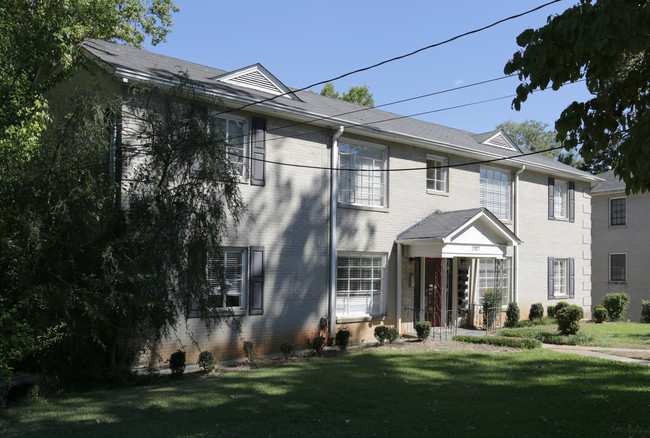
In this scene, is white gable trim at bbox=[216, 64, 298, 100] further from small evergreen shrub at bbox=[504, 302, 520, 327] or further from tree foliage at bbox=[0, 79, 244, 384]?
small evergreen shrub at bbox=[504, 302, 520, 327]

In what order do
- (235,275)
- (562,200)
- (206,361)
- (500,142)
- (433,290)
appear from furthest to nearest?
1. (562,200)
2. (500,142)
3. (433,290)
4. (235,275)
5. (206,361)

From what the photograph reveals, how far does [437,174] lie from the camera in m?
19.0

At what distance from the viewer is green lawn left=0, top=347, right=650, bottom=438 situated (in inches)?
276

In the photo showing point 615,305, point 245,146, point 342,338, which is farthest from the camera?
point 615,305

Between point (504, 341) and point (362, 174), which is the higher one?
point (362, 174)

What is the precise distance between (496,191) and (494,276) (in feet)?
10.7

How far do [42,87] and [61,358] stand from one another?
→ 5.29 meters

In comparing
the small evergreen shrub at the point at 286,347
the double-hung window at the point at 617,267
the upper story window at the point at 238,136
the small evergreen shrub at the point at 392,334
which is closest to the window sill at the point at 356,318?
the small evergreen shrub at the point at 392,334

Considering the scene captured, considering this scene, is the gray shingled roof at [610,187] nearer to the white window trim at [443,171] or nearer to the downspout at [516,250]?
the downspout at [516,250]

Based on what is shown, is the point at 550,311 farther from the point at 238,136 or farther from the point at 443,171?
the point at 238,136

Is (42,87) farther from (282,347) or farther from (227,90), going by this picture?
(282,347)

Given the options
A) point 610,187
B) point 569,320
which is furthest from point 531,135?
point 569,320

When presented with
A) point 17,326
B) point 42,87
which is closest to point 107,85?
point 42,87

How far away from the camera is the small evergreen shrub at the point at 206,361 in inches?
460
